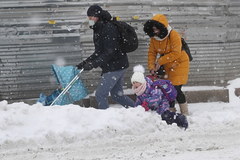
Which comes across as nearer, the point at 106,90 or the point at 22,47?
the point at 106,90

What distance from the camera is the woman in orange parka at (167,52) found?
6246mm

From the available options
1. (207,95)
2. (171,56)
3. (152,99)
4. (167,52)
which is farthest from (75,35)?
(207,95)

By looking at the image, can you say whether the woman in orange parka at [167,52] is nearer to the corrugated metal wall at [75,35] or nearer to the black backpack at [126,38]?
the black backpack at [126,38]

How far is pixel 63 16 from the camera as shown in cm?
756

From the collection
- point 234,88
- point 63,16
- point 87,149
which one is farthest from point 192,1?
point 87,149

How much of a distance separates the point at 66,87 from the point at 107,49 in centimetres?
94

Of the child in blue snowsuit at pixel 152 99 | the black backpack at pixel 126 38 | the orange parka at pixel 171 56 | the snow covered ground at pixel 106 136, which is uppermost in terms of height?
the black backpack at pixel 126 38

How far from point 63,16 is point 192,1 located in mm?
2576

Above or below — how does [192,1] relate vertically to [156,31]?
above

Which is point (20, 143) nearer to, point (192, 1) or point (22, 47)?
point (22, 47)

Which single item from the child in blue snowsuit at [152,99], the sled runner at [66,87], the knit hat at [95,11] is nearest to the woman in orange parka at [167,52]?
the child in blue snowsuit at [152,99]

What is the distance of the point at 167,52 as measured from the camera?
6.45 m

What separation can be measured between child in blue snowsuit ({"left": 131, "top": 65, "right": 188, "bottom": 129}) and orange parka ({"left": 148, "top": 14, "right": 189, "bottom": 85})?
0.68m

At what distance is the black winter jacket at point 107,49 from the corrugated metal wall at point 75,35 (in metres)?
1.49
